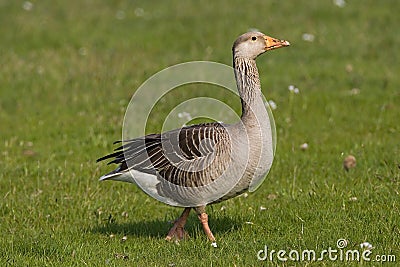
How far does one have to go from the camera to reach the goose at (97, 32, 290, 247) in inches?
291

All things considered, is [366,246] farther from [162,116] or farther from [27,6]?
[27,6]

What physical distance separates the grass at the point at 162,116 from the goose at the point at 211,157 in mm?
547

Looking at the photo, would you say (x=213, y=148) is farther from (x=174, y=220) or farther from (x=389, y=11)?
(x=389, y=11)

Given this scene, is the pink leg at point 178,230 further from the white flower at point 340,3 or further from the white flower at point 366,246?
the white flower at point 340,3

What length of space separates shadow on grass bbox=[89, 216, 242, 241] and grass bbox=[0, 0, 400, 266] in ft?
0.08

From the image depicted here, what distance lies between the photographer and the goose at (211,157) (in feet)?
24.3

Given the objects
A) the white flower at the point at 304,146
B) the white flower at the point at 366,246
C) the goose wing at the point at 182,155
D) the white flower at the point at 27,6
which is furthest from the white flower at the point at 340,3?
the white flower at the point at 366,246

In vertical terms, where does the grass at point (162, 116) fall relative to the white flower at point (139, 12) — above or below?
below

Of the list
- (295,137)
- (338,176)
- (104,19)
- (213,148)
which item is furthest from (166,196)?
(104,19)

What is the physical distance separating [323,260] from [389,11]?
13374 millimetres

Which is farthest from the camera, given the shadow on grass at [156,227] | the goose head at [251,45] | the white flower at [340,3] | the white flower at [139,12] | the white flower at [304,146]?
the white flower at [139,12]

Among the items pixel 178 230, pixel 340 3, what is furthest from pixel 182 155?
pixel 340 3

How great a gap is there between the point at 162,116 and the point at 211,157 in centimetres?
544

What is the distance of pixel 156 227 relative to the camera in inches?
336
